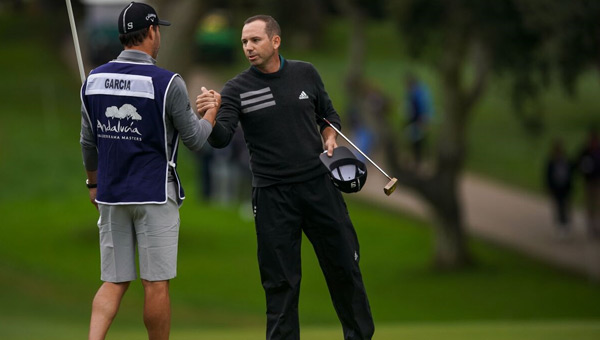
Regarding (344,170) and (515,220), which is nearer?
(344,170)

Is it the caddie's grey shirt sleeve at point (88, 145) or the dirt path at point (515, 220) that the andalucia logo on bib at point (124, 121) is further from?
the dirt path at point (515, 220)

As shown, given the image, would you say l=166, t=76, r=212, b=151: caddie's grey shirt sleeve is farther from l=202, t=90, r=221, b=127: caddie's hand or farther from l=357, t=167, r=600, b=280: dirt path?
l=357, t=167, r=600, b=280: dirt path

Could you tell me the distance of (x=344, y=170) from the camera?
7164 millimetres

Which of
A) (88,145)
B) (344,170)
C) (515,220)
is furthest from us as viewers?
(515,220)

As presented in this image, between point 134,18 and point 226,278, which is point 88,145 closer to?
point 134,18

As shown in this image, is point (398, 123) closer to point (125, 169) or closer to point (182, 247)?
point (182, 247)

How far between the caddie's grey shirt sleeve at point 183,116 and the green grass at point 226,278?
16.3 feet

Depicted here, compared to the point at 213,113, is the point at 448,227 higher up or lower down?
lower down

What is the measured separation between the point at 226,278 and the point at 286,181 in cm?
1371

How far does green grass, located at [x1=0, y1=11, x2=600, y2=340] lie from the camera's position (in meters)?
17.6

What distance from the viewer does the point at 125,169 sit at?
666 centimetres

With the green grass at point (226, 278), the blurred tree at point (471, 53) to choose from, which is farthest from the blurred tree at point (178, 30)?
the green grass at point (226, 278)

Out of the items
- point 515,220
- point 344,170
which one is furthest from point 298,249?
point 515,220

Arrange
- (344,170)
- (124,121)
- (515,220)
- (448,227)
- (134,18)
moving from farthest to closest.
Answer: (515,220)
(448,227)
(344,170)
(134,18)
(124,121)
